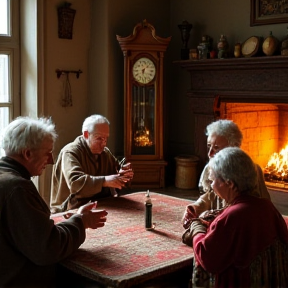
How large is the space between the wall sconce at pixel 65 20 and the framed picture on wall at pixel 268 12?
1843 millimetres

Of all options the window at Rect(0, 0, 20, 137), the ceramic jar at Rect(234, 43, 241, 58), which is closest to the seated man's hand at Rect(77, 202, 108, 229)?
the window at Rect(0, 0, 20, 137)

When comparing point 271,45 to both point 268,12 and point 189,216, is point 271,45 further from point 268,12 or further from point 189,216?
point 189,216

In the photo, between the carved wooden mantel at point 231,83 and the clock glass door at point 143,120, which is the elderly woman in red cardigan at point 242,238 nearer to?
the carved wooden mantel at point 231,83

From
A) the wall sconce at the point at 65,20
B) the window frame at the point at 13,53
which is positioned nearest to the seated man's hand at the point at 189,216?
the window frame at the point at 13,53

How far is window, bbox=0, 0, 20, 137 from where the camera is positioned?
4.98 metres

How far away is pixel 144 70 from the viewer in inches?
224

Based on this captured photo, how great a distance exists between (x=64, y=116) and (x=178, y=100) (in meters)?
1.47

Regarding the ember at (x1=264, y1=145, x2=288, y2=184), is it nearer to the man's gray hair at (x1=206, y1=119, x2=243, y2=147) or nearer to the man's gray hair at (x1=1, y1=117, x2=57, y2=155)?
the man's gray hair at (x1=206, y1=119, x2=243, y2=147)

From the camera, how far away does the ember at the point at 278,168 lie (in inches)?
216

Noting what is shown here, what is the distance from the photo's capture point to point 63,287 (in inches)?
93.4

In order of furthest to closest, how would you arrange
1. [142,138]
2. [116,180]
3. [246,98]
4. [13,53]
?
1. [142,138]
2. [246,98]
3. [13,53]
4. [116,180]

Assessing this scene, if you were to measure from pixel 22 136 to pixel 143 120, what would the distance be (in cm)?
364

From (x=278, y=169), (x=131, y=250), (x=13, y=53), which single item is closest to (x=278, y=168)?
(x=278, y=169)

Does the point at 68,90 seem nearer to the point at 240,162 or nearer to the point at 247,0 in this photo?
the point at 247,0
